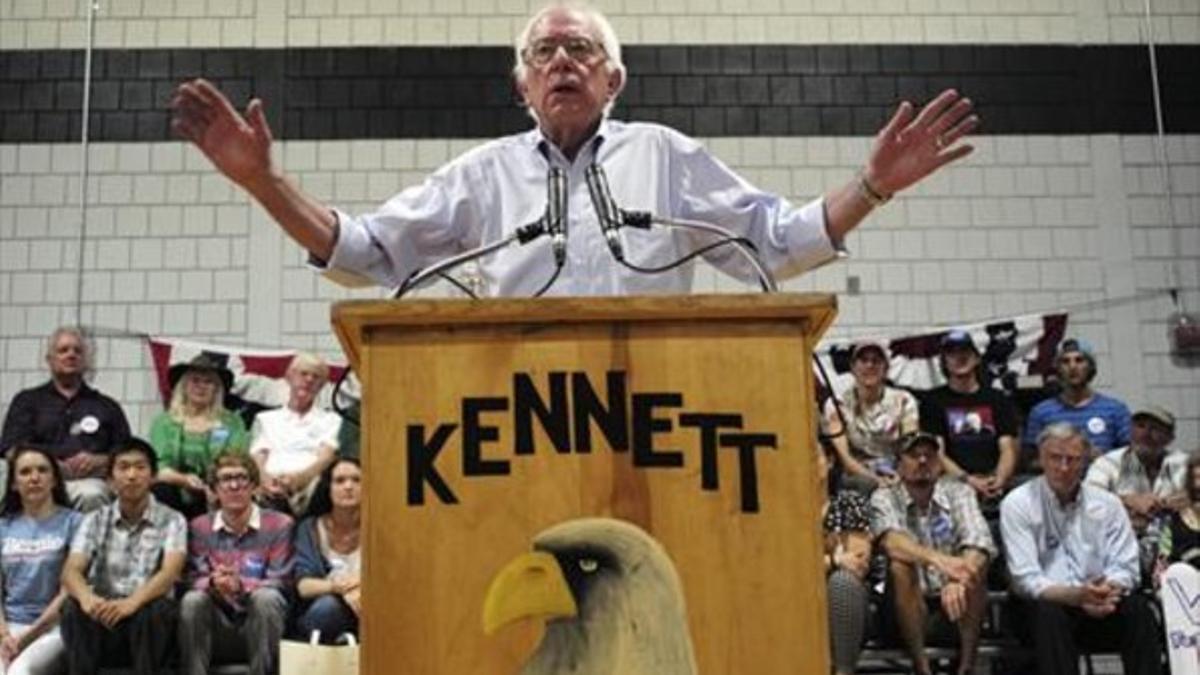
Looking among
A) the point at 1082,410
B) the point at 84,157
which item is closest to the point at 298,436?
the point at 84,157

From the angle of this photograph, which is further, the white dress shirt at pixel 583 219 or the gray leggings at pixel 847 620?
the gray leggings at pixel 847 620

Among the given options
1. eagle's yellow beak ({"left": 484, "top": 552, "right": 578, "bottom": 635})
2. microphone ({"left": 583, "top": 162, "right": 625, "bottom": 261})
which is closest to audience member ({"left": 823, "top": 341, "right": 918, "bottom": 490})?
microphone ({"left": 583, "top": 162, "right": 625, "bottom": 261})

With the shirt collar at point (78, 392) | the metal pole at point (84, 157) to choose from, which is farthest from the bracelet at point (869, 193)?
the metal pole at point (84, 157)

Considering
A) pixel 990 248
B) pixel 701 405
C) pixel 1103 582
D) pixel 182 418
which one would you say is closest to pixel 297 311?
pixel 182 418

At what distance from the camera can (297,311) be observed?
7.90 m

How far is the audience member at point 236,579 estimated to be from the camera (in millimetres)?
5352

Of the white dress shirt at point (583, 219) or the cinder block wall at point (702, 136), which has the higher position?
the cinder block wall at point (702, 136)

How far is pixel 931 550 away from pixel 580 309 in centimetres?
425

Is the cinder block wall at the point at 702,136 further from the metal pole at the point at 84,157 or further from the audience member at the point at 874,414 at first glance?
the audience member at the point at 874,414

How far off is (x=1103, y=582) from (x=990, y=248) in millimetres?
2828

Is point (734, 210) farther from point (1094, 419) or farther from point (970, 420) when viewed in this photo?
point (1094, 419)

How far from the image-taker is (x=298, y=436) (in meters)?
6.93

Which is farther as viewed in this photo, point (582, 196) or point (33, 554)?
point (33, 554)

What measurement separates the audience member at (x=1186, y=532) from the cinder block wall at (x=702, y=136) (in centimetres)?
166
